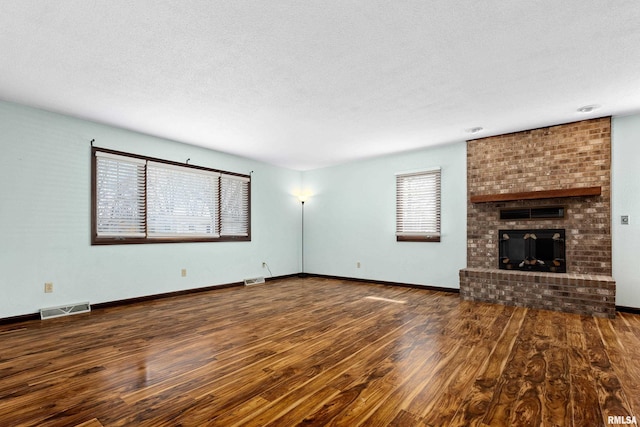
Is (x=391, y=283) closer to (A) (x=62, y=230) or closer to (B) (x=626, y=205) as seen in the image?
(B) (x=626, y=205)

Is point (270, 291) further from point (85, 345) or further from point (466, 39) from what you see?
point (466, 39)

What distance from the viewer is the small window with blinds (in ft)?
18.9

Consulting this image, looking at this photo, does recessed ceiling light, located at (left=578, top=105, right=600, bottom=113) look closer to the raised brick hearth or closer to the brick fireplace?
the brick fireplace

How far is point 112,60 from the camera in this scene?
280 centimetres

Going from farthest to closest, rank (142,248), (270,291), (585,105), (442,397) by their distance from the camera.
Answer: (270,291)
(142,248)
(585,105)
(442,397)

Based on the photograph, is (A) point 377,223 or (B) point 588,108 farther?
(A) point 377,223

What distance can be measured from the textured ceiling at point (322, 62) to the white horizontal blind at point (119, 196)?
1.93 feet

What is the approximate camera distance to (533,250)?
15.6 ft

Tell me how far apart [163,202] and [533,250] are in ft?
18.9

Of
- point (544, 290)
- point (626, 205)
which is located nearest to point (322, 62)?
point (544, 290)

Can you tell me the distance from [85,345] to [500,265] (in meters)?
5.40

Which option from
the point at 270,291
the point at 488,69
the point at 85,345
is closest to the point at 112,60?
the point at 85,345

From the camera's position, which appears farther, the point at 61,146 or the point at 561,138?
the point at 561,138

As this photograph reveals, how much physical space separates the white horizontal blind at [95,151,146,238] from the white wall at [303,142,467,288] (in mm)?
3757
